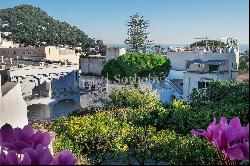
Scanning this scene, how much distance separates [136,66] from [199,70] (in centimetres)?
1545

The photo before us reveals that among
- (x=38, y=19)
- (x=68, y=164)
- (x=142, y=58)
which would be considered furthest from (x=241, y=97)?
(x=38, y=19)

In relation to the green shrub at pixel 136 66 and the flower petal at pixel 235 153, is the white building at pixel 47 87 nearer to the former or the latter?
the green shrub at pixel 136 66

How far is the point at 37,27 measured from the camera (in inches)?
3725

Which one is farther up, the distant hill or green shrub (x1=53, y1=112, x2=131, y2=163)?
the distant hill

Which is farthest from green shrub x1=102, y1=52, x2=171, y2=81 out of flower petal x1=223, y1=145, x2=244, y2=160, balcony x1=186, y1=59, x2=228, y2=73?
flower petal x1=223, y1=145, x2=244, y2=160

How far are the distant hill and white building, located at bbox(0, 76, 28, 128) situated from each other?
73.0 metres

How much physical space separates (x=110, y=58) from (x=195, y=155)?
41789 mm

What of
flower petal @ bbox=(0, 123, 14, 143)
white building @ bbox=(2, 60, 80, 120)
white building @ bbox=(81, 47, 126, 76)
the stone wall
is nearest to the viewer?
flower petal @ bbox=(0, 123, 14, 143)

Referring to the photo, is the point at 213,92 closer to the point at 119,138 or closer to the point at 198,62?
the point at 119,138

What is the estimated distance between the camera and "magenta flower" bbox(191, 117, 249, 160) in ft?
3.80

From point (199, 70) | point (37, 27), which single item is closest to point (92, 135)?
point (199, 70)

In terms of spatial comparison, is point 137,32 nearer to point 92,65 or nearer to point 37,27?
point 92,65

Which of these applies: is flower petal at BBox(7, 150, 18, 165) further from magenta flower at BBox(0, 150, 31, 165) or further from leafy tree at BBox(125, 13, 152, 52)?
leafy tree at BBox(125, 13, 152, 52)

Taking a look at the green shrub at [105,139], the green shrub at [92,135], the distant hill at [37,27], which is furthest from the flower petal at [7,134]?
the distant hill at [37,27]
